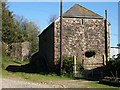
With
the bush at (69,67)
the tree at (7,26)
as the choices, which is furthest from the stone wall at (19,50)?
the bush at (69,67)

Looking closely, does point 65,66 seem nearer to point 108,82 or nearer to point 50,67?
point 50,67

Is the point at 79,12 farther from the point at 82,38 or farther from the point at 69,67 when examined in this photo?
the point at 69,67

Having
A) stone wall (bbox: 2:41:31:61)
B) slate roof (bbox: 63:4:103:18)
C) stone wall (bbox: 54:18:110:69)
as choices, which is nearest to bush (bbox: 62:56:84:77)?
stone wall (bbox: 54:18:110:69)

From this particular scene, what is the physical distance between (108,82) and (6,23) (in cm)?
2923

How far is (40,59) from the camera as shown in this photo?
44.7m

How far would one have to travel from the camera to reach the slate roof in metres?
37.6

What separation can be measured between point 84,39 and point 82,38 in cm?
26

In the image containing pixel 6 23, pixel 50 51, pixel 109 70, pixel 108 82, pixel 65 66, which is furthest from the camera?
pixel 6 23

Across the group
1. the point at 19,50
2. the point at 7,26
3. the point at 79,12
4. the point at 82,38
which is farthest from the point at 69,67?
the point at 19,50

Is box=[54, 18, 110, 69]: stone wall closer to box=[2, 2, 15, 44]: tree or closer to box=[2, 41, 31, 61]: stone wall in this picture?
box=[2, 2, 15, 44]: tree

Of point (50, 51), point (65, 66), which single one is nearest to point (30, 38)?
point (50, 51)

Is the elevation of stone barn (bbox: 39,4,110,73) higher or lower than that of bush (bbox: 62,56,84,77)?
higher

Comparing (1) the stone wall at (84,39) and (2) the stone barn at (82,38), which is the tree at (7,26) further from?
(1) the stone wall at (84,39)

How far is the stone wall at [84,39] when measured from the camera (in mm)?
36625
